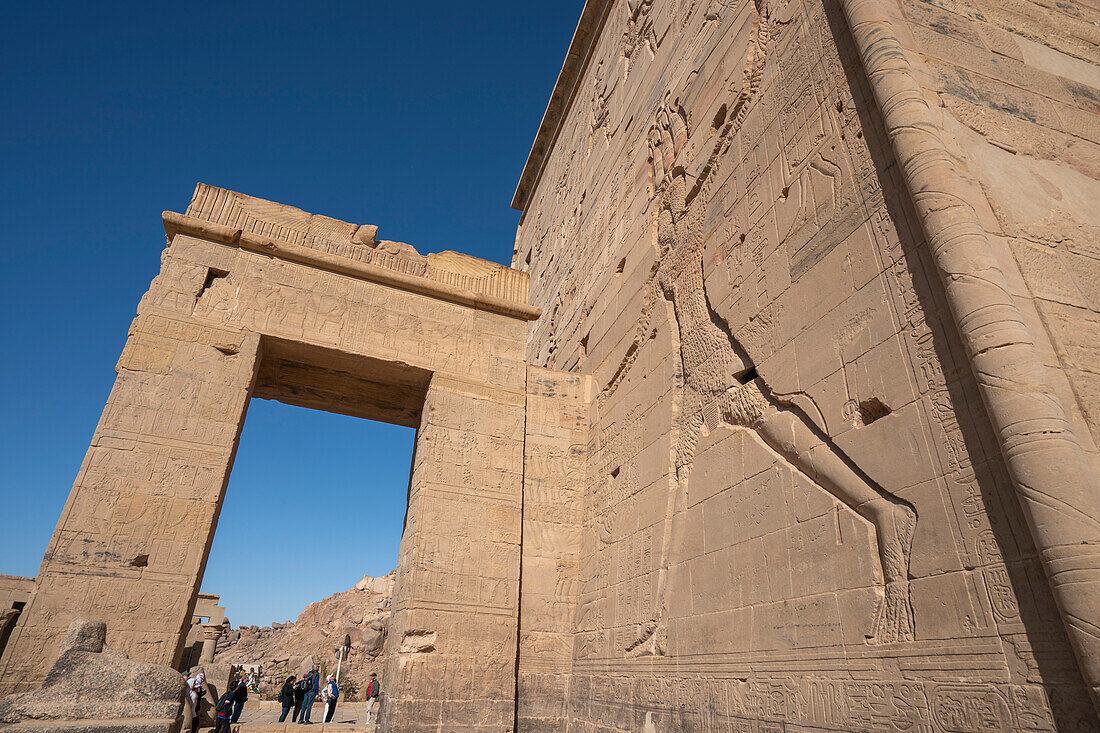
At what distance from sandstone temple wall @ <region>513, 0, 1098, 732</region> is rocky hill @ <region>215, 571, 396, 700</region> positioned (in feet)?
47.9

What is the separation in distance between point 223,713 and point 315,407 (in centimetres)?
365

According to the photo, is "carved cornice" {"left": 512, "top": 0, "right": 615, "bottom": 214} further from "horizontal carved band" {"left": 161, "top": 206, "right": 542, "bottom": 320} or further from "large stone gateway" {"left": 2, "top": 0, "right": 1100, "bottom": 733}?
"horizontal carved band" {"left": 161, "top": 206, "right": 542, "bottom": 320}

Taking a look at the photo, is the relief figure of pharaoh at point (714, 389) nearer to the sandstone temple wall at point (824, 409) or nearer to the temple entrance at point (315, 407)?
the sandstone temple wall at point (824, 409)

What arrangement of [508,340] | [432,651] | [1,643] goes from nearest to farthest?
1. [432,651]
2. [508,340]
3. [1,643]

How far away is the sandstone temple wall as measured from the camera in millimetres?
2547

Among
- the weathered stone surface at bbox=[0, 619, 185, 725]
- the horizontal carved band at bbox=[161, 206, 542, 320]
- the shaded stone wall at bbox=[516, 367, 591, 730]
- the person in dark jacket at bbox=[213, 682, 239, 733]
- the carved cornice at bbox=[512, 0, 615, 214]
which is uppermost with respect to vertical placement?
the carved cornice at bbox=[512, 0, 615, 214]

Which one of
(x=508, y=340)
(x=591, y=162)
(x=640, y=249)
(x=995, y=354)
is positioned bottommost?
(x=995, y=354)

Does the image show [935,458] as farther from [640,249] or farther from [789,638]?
[640,249]

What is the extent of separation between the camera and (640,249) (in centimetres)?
679

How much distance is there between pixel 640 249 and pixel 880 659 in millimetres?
4769

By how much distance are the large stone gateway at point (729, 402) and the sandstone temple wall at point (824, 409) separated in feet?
0.07

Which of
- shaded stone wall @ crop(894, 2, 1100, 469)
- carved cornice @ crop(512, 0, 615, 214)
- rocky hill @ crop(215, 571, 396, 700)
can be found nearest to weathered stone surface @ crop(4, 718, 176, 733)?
shaded stone wall @ crop(894, 2, 1100, 469)

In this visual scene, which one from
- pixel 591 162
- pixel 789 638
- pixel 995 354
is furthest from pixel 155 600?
pixel 591 162

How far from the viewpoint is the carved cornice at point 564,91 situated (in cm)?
1116
